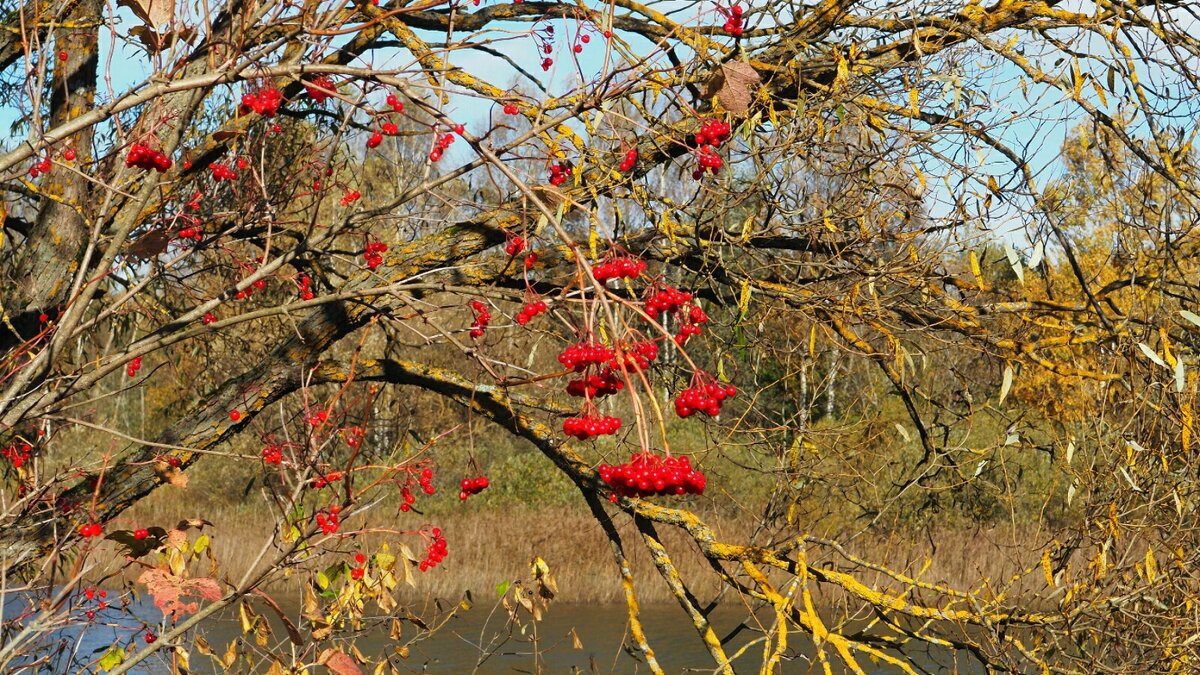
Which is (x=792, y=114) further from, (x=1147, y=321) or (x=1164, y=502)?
(x=1164, y=502)

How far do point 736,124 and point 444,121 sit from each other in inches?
78.8

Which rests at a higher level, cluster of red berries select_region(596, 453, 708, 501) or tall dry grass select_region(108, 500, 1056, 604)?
cluster of red berries select_region(596, 453, 708, 501)

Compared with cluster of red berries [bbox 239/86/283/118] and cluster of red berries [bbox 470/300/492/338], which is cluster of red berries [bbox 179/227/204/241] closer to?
cluster of red berries [bbox 470/300/492/338]

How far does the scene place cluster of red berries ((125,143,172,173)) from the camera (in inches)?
101

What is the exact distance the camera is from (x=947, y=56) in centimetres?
435

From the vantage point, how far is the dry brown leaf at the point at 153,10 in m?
2.50

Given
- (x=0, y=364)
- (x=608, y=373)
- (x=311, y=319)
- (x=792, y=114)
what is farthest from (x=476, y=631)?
(x=608, y=373)

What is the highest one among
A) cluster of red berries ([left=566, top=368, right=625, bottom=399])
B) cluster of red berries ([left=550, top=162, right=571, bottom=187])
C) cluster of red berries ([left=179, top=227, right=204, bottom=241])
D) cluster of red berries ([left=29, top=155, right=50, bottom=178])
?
cluster of red berries ([left=550, top=162, right=571, bottom=187])

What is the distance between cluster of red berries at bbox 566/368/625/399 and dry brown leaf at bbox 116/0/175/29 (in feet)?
3.85

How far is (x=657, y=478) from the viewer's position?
2.05 meters

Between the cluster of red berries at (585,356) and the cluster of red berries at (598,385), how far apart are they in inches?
2.7

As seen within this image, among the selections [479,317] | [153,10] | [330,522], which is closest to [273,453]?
[330,522]

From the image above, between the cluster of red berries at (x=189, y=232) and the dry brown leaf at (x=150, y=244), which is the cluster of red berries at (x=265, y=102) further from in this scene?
the cluster of red berries at (x=189, y=232)

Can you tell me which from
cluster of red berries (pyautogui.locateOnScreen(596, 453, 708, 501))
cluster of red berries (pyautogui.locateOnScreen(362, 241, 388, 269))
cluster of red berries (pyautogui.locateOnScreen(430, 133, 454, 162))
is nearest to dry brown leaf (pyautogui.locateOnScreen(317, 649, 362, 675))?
cluster of red berries (pyautogui.locateOnScreen(596, 453, 708, 501))
